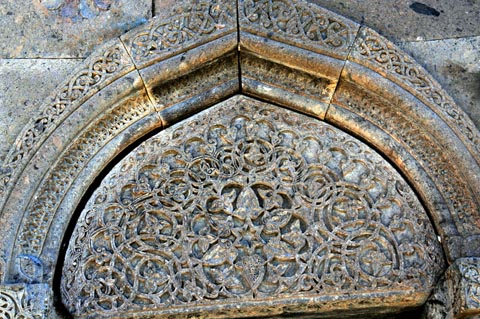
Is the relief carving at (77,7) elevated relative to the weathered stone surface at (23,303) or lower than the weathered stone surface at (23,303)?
elevated

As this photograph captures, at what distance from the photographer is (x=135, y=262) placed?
4.16 metres

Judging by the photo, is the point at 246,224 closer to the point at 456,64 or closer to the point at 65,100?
the point at 65,100

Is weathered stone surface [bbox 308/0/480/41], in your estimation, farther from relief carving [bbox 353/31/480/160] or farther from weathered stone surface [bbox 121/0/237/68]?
weathered stone surface [bbox 121/0/237/68]

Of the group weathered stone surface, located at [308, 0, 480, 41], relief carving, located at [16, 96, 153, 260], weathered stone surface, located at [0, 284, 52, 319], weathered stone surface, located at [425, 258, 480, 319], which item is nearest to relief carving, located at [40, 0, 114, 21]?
relief carving, located at [16, 96, 153, 260]

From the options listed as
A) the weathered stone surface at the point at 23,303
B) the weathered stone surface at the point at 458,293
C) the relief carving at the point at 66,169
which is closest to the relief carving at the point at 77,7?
the relief carving at the point at 66,169

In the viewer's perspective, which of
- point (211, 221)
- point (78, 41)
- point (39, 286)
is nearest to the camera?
point (39, 286)

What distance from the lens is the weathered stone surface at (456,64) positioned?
172 inches

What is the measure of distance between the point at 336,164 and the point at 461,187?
645mm

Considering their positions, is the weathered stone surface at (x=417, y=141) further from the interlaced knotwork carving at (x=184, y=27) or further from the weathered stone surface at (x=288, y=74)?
the interlaced knotwork carving at (x=184, y=27)

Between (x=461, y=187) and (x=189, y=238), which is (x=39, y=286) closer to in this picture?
(x=189, y=238)

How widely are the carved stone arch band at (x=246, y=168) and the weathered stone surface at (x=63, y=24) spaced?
154mm

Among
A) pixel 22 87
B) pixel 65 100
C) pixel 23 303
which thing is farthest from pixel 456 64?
pixel 23 303

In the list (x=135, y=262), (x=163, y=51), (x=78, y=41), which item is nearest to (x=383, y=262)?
(x=135, y=262)

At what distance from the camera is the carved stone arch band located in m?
4.11
